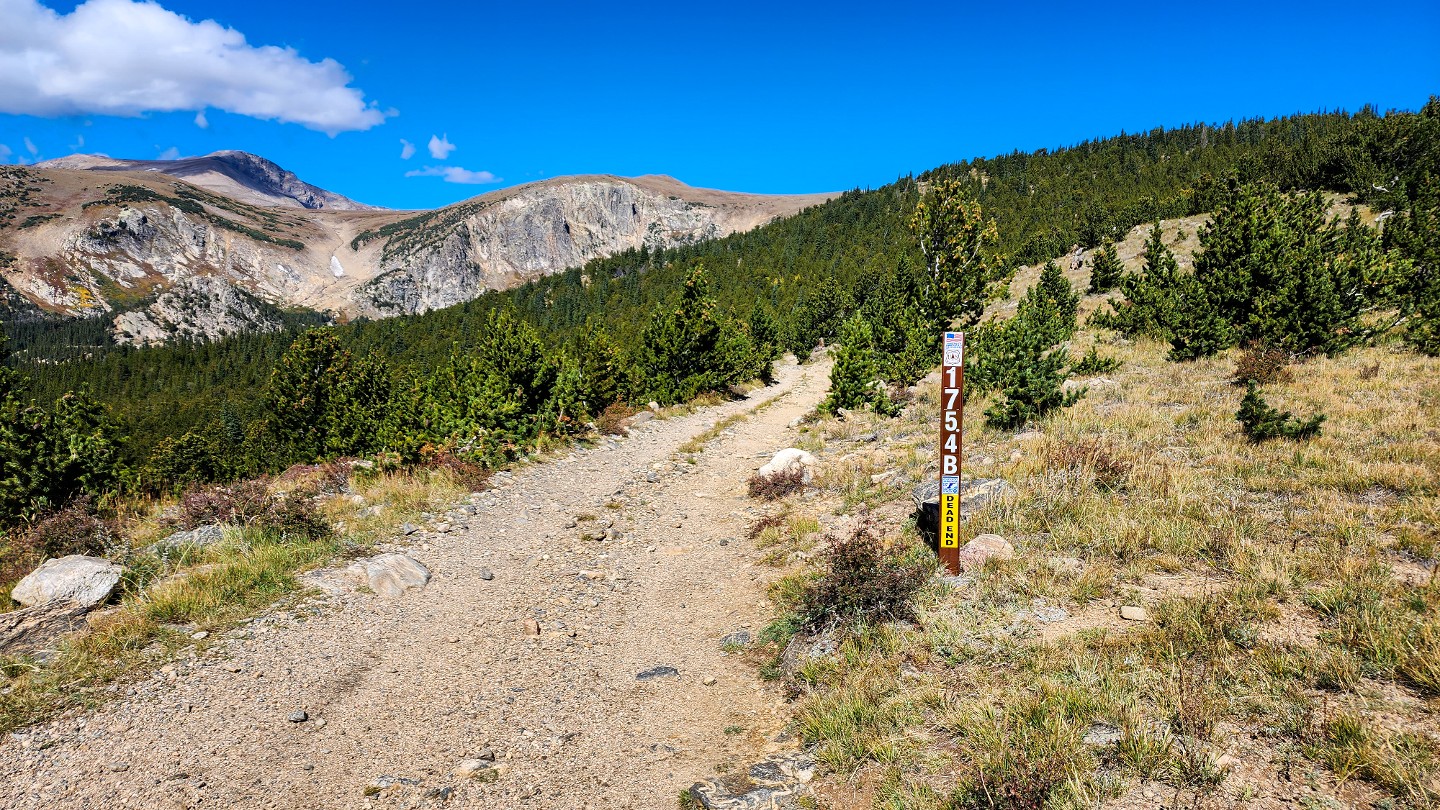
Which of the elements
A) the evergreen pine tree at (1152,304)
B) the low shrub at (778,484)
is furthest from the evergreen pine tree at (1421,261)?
the low shrub at (778,484)

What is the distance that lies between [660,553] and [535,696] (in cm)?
496

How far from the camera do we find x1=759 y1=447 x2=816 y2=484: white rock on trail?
14295mm

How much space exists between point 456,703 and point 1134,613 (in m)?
7.07

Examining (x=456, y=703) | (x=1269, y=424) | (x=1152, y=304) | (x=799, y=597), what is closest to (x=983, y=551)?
(x=799, y=597)

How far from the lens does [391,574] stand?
8.99m

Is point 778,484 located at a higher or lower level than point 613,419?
lower

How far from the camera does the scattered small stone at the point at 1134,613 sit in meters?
5.78

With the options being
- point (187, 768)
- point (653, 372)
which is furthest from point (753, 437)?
point (187, 768)

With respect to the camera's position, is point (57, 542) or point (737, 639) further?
point (57, 542)

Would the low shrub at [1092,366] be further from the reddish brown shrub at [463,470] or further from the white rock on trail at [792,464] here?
the reddish brown shrub at [463,470]

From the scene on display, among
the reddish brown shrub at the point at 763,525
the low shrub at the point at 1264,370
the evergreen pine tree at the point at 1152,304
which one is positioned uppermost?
the evergreen pine tree at the point at 1152,304

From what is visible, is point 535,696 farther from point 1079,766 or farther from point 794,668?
point 1079,766

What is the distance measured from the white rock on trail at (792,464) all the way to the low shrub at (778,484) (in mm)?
87

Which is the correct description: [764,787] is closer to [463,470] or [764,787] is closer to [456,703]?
[456,703]
